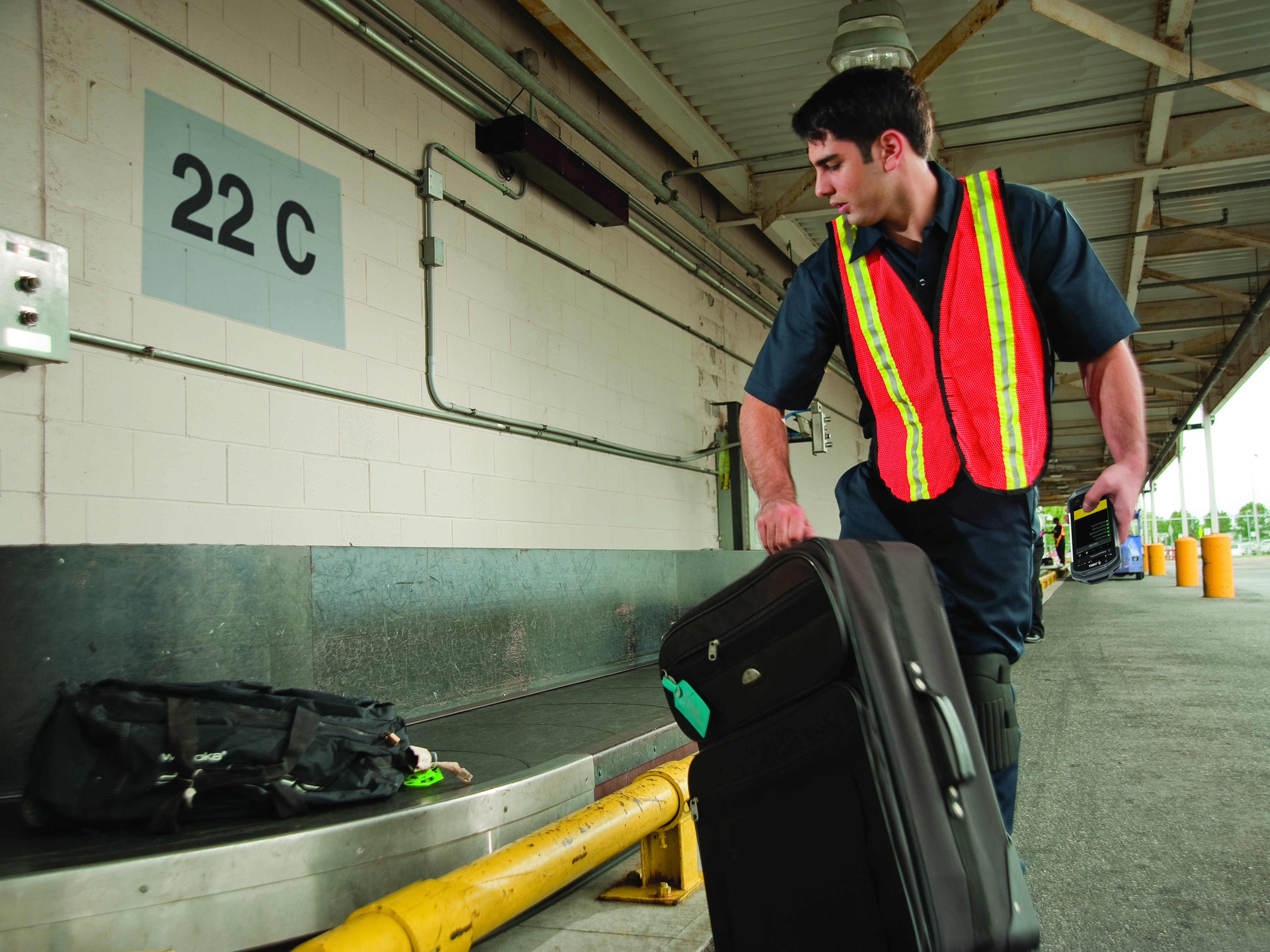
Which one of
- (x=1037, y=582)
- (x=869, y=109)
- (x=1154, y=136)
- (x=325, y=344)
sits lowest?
(x=1037, y=582)

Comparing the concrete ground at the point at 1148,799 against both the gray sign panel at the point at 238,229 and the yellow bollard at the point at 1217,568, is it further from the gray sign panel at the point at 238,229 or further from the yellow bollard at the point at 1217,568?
the yellow bollard at the point at 1217,568

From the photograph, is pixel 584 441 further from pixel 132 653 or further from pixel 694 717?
pixel 694 717

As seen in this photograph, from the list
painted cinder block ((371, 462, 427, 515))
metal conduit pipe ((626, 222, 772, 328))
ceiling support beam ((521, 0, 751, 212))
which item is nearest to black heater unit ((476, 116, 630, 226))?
metal conduit pipe ((626, 222, 772, 328))

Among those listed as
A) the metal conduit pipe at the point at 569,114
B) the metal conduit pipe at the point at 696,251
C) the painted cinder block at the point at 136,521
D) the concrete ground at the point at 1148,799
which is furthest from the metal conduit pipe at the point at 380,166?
the concrete ground at the point at 1148,799

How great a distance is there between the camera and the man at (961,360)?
1.58 m

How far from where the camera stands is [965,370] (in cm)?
163

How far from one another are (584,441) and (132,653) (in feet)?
12.3

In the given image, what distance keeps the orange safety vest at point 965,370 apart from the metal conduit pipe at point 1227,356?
4.46m

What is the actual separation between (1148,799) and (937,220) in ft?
8.24

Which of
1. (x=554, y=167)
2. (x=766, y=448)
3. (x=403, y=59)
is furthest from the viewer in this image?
(x=554, y=167)

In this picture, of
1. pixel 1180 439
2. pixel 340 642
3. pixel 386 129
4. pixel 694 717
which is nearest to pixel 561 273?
pixel 386 129

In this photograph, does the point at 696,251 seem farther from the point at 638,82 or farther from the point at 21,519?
the point at 21,519

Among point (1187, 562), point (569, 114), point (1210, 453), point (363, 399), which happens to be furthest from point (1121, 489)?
point (1210, 453)

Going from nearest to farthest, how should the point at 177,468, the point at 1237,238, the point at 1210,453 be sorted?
the point at 177,468
the point at 1237,238
the point at 1210,453
